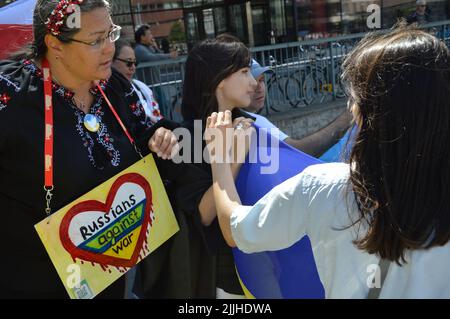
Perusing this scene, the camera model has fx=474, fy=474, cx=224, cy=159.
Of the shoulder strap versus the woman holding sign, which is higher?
the woman holding sign

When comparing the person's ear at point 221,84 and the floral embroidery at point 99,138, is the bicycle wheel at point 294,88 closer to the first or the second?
the person's ear at point 221,84

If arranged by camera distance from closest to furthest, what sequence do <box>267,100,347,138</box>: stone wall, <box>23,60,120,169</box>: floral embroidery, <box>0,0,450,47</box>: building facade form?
1. <box>23,60,120,169</box>: floral embroidery
2. <box>267,100,347,138</box>: stone wall
3. <box>0,0,450,47</box>: building facade

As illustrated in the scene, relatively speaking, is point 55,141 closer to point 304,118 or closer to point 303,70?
point 304,118

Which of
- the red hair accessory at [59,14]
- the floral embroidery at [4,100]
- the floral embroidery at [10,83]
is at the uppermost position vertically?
the red hair accessory at [59,14]

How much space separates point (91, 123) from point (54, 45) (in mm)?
274

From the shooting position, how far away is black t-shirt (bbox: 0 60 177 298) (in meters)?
1.47

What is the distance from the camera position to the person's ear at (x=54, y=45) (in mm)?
1516

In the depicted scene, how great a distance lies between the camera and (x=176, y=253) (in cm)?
184

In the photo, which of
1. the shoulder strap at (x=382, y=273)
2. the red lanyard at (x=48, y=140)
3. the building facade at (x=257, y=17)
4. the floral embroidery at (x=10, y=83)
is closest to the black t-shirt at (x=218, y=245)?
the red lanyard at (x=48, y=140)

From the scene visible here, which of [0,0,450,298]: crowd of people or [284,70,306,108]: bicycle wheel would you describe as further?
[284,70,306,108]: bicycle wheel

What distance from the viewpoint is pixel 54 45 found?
1523 millimetres

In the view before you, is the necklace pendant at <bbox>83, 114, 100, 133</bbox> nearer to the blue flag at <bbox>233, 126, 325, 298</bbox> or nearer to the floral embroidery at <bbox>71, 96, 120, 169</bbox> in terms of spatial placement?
the floral embroidery at <bbox>71, 96, 120, 169</bbox>

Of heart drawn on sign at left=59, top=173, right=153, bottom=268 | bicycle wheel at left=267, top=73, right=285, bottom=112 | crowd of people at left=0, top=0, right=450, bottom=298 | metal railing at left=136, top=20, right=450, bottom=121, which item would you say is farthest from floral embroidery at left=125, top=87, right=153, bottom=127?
bicycle wheel at left=267, top=73, right=285, bottom=112

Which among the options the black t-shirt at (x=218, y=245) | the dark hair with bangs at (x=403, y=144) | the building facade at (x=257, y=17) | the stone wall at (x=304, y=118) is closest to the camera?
the dark hair with bangs at (x=403, y=144)
